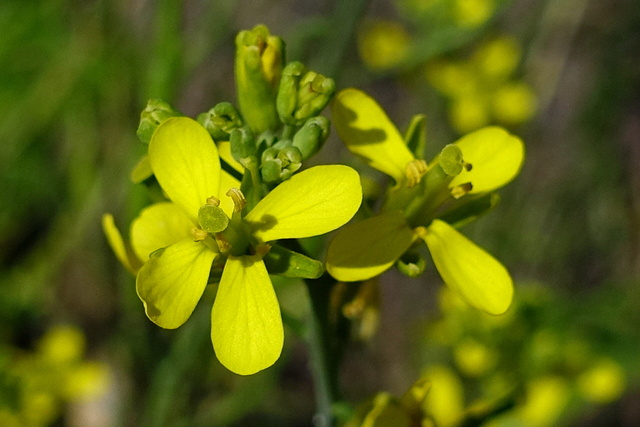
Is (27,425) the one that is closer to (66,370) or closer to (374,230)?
(66,370)

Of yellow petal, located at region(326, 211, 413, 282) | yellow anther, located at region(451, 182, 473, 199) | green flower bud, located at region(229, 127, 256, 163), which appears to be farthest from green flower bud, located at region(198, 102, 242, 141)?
yellow anther, located at region(451, 182, 473, 199)

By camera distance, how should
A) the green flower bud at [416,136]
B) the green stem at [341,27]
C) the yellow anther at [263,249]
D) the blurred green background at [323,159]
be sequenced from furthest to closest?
the blurred green background at [323,159]
the green stem at [341,27]
the green flower bud at [416,136]
the yellow anther at [263,249]

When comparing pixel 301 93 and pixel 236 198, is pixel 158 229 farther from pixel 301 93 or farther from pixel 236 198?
pixel 301 93

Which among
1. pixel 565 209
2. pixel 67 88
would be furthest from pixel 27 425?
pixel 565 209

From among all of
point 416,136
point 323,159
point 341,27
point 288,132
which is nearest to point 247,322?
point 288,132

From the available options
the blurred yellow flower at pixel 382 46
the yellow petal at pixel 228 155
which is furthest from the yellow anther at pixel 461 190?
the blurred yellow flower at pixel 382 46

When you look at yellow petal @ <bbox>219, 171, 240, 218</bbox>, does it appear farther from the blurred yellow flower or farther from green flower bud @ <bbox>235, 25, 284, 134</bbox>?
the blurred yellow flower

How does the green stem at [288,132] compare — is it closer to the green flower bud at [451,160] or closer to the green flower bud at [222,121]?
the green flower bud at [222,121]
